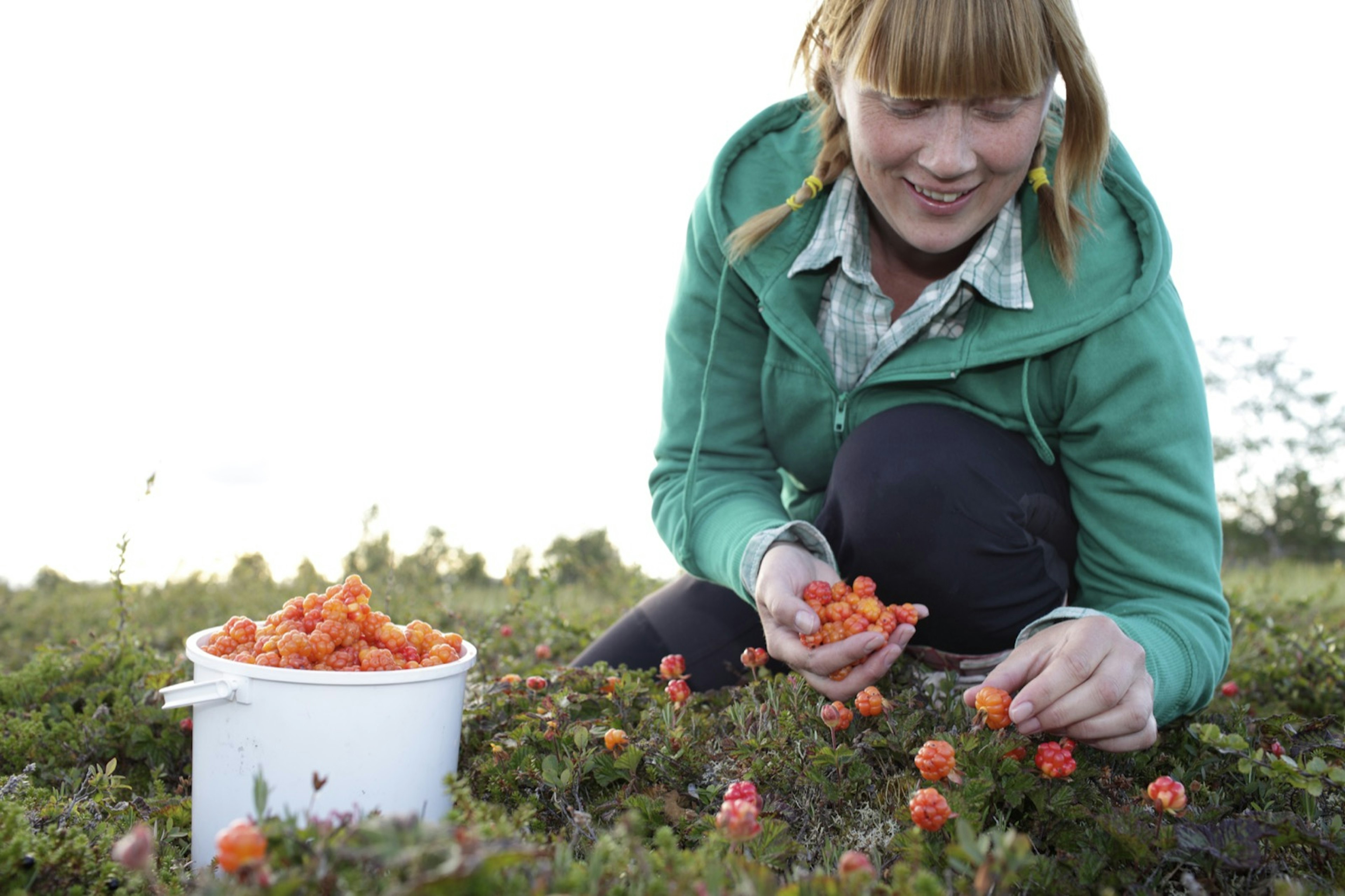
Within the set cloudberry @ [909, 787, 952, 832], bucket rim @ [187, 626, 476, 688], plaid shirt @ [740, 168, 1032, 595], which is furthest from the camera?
plaid shirt @ [740, 168, 1032, 595]

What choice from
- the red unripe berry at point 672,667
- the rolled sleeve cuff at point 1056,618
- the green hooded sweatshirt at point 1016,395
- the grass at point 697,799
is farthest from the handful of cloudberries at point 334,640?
the rolled sleeve cuff at point 1056,618

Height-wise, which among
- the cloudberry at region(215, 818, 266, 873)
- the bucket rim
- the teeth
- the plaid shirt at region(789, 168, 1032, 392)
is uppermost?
the teeth

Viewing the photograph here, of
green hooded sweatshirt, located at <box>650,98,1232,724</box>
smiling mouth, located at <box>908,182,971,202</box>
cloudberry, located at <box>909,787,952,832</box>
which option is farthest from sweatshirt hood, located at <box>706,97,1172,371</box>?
cloudberry, located at <box>909,787,952,832</box>

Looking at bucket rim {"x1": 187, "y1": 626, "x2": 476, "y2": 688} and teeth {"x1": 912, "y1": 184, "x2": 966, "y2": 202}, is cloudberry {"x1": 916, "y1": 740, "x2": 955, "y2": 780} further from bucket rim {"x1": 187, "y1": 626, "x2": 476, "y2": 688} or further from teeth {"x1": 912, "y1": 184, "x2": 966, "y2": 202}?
teeth {"x1": 912, "y1": 184, "x2": 966, "y2": 202}

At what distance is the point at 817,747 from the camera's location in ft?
5.54

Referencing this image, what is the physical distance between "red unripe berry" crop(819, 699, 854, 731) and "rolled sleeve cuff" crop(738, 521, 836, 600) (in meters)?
0.36

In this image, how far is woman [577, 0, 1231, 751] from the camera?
1.85 m

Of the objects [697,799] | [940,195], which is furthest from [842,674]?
[940,195]

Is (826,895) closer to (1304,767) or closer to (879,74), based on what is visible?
(1304,767)

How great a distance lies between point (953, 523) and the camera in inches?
82.5

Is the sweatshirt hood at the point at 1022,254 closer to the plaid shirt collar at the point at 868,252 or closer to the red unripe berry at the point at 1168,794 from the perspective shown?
the plaid shirt collar at the point at 868,252

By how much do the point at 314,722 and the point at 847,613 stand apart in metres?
0.91

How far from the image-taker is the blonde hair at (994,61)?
1.82 meters

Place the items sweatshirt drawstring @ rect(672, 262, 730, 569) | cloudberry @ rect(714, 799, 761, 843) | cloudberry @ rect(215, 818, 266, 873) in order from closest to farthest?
cloudberry @ rect(215, 818, 266, 873), cloudberry @ rect(714, 799, 761, 843), sweatshirt drawstring @ rect(672, 262, 730, 569)
